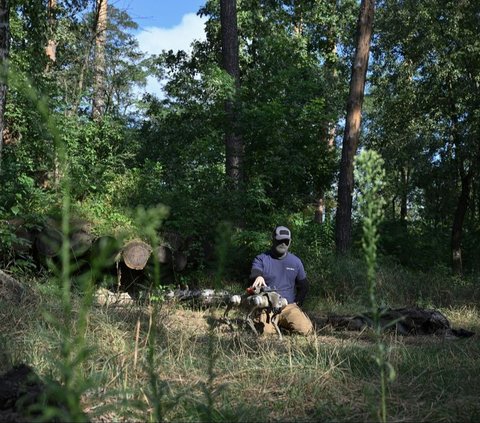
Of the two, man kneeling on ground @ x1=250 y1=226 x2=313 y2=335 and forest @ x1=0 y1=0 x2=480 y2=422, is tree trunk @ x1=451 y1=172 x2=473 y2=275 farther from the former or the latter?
man kneeling on ground @ x1=250 y1=226 x2=313 y2=335

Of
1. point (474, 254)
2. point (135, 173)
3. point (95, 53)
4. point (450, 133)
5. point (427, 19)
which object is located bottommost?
point (474, 254)

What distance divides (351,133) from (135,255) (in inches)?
246

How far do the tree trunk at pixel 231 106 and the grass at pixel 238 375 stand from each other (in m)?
6.99

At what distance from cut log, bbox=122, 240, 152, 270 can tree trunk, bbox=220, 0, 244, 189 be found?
2900mm

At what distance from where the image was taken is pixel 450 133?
1725 cm

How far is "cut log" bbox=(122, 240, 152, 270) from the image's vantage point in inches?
347

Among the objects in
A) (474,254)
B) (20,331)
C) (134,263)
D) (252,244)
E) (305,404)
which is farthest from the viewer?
(474,254)

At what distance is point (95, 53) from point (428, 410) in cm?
1380

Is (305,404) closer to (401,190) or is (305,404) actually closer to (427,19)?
(427,19)

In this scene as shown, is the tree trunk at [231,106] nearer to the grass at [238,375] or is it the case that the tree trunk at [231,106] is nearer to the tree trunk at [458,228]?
the grass at [238,375]

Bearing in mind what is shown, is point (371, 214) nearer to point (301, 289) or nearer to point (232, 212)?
point (301, 289)

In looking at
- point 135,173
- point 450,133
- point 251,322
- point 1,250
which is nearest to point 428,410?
point 251,322

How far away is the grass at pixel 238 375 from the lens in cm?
262

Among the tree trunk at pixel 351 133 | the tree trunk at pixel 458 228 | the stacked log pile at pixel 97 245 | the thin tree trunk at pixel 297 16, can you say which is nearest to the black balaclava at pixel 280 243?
the stacked log pile at pixel 97 245
